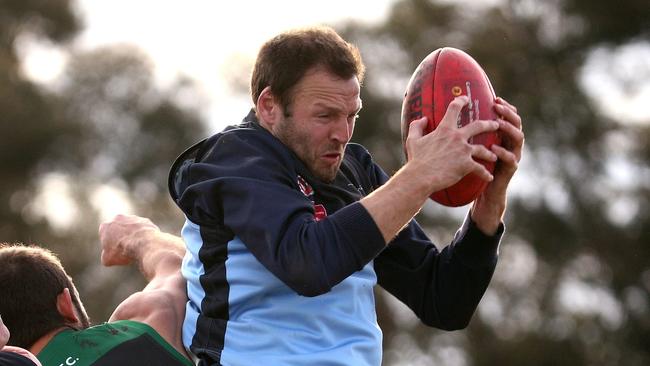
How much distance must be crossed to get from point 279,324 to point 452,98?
104 centimetres

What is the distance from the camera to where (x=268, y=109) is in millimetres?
5199

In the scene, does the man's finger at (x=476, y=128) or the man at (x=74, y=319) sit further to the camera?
the man at (x=74, y=319)

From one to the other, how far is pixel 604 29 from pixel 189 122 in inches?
385

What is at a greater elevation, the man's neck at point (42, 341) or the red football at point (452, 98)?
the red football at point (452, 98)

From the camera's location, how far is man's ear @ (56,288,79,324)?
221 inches

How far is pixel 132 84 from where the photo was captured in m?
32.6

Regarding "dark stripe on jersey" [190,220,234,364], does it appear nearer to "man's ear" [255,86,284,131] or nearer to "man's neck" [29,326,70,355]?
"man's ear" [255,86,284,131]

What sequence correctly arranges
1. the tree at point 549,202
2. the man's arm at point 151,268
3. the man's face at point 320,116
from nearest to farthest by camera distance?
the man's face at point 320,116 < the man's arm at point 151,268 < the tree at point 549,202

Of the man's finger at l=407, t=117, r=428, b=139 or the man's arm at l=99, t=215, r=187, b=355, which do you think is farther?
the man's arm at l=99, t=215, r=187, b=355

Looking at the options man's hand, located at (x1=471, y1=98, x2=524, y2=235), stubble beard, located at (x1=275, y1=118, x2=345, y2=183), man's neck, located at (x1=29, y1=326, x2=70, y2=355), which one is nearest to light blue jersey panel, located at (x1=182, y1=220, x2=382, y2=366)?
stubble beard, located at (x1=275, y1=118, x2=345, y2=183)

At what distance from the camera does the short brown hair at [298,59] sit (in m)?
5.10

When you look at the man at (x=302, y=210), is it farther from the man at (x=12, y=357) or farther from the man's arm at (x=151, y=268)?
the man at (x=12, y=357)

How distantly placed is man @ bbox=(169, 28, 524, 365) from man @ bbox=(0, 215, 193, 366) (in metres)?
0.12

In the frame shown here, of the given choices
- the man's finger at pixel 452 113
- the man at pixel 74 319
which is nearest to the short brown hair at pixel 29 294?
the man at pixel 74 319
